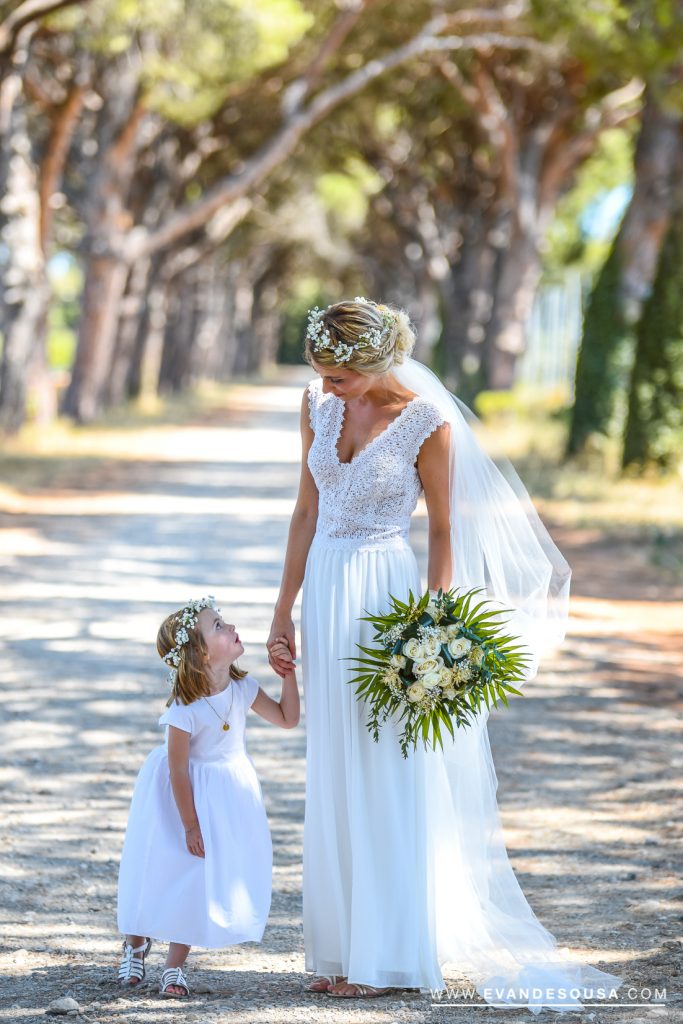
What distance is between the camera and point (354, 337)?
13.4ft

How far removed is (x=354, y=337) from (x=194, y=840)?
61.3 inches

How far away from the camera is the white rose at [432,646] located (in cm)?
398

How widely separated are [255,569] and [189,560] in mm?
698

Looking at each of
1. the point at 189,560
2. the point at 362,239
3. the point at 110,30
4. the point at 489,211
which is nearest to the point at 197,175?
the point at 489,211

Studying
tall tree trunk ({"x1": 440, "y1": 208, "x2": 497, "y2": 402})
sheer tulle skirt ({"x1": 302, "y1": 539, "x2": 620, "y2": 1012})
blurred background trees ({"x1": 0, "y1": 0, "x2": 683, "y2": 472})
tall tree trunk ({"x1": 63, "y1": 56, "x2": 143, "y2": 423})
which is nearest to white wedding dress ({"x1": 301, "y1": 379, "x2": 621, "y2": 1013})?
sheer tulle skirt ({"x1": 302, "y1": 539, "x2": 620, "y2": 1012})

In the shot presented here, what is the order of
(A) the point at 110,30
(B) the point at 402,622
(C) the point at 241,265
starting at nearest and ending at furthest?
(B) the point at 402,622 < (A) the point at 110,30 < (C) the point at 241,265

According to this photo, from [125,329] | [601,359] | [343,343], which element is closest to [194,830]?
[343,343]

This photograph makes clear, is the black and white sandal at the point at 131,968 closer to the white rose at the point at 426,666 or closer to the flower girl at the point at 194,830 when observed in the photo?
the flower girl at the point at 194,830

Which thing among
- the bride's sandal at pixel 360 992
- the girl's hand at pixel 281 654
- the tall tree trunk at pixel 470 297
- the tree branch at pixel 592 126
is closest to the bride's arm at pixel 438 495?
the girl's hand at pixel 281 654

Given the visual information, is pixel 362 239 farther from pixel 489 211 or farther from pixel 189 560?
pixel 189 560

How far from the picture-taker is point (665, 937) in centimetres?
457

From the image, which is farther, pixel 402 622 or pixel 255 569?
pixel 255 569

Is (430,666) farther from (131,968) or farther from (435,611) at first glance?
(131,968)

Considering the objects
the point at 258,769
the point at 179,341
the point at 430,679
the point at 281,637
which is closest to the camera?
the point at 430,679
